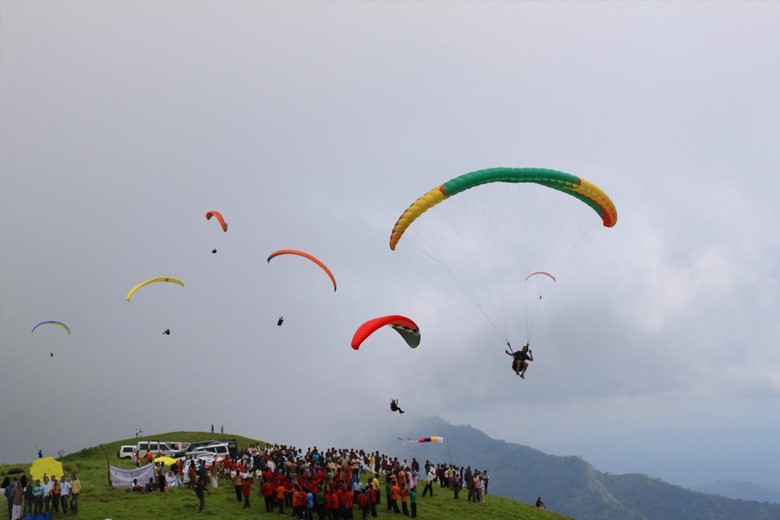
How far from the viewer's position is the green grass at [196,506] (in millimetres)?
25141

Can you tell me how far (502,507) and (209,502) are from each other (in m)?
15.9

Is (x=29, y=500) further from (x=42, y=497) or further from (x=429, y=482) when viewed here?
(x=429, y=482)

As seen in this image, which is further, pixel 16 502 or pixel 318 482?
pixel 318 482

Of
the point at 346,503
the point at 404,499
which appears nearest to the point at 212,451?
the point at 404,499

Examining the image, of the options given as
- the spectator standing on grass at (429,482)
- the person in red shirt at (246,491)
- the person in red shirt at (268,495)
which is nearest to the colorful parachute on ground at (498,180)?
the person in red shirt at (268,495)

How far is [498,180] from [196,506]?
2059cm

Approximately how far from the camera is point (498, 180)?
27812 millimetres

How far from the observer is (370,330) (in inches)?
1011

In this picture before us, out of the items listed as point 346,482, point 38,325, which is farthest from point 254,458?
point 38,325

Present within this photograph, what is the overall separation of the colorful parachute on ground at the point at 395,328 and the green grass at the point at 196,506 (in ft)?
26.3

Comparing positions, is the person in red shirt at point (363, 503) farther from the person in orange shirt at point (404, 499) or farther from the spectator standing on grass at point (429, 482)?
the spectator standing on grass at point (429, 482)

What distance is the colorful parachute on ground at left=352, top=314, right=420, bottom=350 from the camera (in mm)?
25203

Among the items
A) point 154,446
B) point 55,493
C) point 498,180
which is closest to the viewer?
point 55,493

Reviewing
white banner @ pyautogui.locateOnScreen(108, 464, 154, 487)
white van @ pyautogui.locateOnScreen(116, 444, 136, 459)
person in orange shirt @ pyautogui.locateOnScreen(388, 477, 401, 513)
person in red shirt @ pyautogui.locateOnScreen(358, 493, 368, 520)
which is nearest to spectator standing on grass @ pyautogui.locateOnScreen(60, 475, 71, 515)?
white banner @ pyautogui.locateOnScreen(108, 464, 154, 487)
